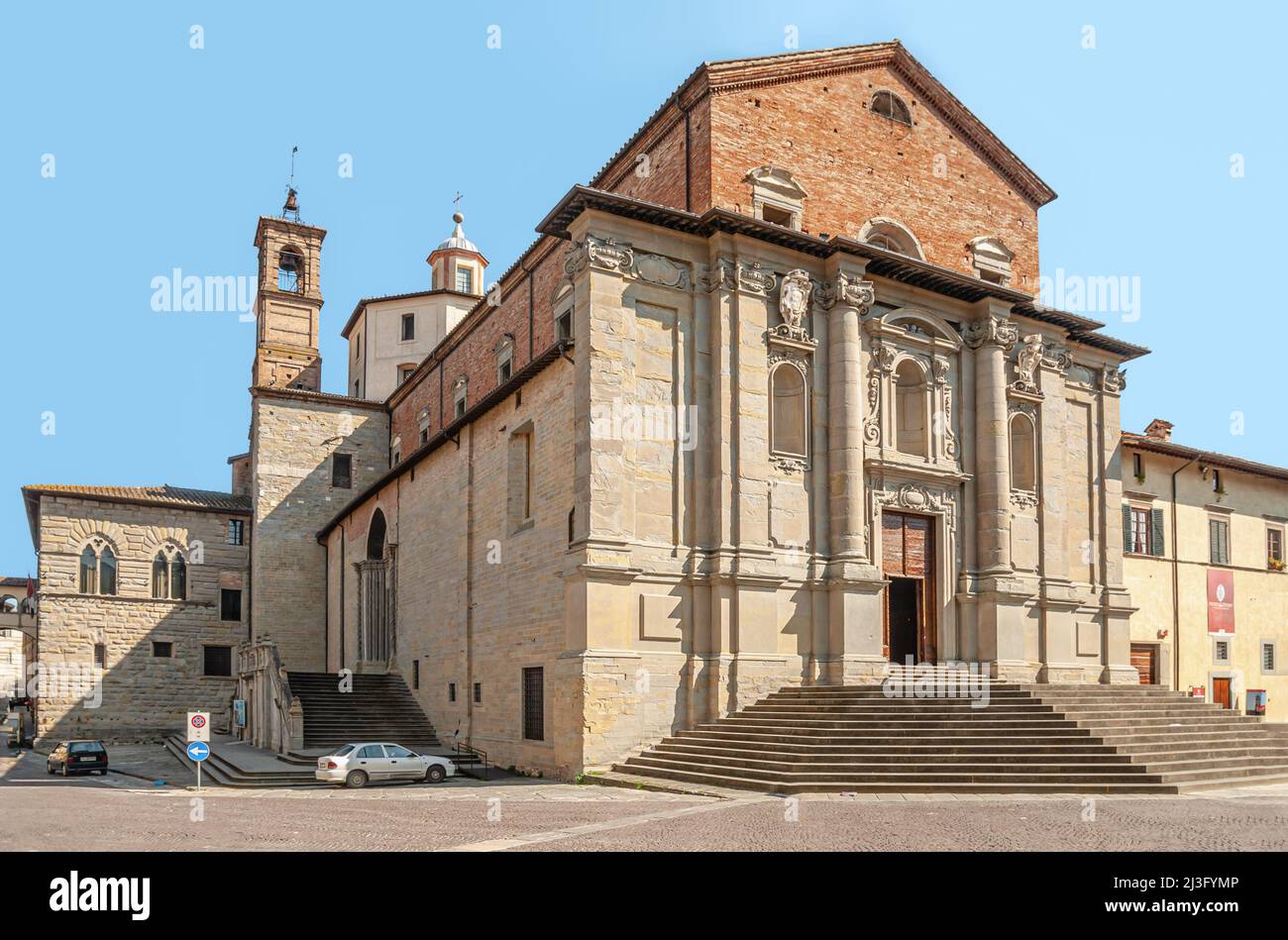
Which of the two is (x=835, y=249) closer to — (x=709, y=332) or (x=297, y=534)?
(x=709, y=332)

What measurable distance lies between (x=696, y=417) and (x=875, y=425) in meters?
4.66

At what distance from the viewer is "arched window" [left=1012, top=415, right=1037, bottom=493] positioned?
93.1 ft

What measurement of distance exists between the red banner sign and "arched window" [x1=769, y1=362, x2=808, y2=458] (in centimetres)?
1774

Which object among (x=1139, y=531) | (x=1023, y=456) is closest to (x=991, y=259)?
(x=1023, y=456)

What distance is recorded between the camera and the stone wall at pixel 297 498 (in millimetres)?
43625

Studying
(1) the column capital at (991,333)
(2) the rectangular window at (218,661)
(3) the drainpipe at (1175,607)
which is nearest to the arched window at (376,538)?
(2) the rectangular window at (218,661)

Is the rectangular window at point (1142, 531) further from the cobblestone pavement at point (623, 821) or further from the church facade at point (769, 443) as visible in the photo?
the cobblestone pavement at point (623, 821)

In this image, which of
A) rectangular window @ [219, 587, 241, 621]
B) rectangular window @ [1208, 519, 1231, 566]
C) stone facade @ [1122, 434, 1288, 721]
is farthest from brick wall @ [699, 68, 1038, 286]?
rectangular window @ [219, 587, 241, 621]

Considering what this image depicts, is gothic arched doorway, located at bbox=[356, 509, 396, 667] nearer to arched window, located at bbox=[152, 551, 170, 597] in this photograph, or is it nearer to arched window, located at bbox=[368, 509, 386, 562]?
arched window, located at bbox=[368, 509, 386, 562]

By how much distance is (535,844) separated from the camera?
12383mm

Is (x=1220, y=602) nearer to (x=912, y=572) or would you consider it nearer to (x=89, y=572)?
(x=912, y=572)

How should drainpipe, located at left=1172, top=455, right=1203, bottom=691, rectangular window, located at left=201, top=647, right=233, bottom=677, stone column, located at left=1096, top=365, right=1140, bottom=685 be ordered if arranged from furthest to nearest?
rectangular window, located at left=201, top=647, right=233, bottom=677
drainpipe, located at left=1172, top=455, right=1203, bottom=691
stone column, located at left=1096, top=365, right=1140, bottom=685

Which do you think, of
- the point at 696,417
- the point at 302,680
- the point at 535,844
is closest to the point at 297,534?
the point at 302,680

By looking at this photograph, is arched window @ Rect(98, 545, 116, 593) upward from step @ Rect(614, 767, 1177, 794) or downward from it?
upward
